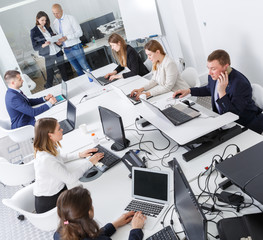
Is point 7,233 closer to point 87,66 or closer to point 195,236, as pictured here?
point 195,236

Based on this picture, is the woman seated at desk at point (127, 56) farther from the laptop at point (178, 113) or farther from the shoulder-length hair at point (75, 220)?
the shoulder-length hair at point (75, 220)

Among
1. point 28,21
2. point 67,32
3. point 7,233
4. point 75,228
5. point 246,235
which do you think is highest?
point 28,21

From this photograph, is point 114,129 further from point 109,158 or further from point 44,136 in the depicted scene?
point 44,136

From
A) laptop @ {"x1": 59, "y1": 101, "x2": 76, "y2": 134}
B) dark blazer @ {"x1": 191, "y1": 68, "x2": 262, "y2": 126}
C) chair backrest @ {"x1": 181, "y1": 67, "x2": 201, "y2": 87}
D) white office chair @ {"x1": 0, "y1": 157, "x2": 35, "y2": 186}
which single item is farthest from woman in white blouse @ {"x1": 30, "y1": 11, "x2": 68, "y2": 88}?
dark blazer @ {"x1": 191, "y1": 68, "x2": 262, "y2": 126}

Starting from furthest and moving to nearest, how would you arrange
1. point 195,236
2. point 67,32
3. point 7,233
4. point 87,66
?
1. point 87,66
2. point 67,32
3. point 7,233
4. point 195,236

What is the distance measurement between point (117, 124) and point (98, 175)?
0.46 m

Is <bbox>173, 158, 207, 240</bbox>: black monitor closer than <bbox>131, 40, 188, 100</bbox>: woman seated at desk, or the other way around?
<bbox>173, 158, 207, 240</bbox>: black monitor

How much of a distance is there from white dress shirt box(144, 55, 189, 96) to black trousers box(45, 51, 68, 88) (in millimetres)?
3230

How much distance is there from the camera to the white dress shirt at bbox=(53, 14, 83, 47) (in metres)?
5.90

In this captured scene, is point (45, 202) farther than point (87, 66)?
No

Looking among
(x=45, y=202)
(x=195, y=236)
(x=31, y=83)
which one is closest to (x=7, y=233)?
(x=45, y=202)

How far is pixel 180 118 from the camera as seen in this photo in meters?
2.59

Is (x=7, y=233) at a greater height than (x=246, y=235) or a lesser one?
lesser

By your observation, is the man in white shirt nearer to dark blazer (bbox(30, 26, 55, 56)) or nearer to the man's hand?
dark blazer (bbox(30, 26, 55, 56))
